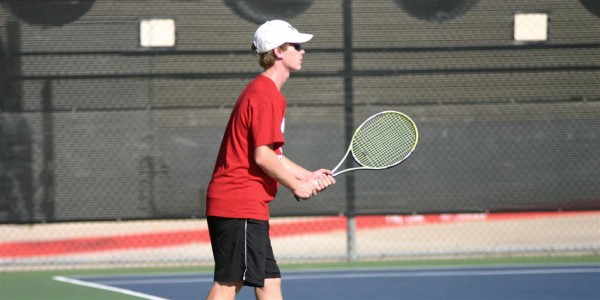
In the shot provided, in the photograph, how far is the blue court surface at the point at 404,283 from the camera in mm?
7941

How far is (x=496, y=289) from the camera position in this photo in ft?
26.7

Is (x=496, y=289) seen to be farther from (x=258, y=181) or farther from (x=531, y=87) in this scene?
(x=258, y=181)

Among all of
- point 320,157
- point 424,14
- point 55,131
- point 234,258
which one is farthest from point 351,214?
point 234,258

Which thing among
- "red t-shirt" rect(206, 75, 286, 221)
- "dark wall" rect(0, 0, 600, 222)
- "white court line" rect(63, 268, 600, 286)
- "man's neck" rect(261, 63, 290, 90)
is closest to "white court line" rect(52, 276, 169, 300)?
"white court line" rect(63, 268, 600, 286)

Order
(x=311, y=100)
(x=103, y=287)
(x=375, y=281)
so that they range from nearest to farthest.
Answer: (x=103, y=287) < (x=375, y=281) < (x=311, y=100)

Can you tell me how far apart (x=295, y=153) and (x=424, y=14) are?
5.05 ft

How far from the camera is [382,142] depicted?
6.05 meters

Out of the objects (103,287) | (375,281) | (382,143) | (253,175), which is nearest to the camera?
(253,175)

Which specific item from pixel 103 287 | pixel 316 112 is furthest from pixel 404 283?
pixel 103 287

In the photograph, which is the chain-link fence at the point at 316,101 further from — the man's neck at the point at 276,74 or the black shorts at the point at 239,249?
the black shorts at the point at 239,249

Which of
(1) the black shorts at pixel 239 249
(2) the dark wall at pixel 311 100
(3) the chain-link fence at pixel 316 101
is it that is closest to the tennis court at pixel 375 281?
(3) the chain-link fence at pixel 316 101

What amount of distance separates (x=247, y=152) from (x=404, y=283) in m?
3.79

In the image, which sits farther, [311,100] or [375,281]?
[311,100]

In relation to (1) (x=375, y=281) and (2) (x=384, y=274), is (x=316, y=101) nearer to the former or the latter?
(2) (x=384, y=274)
